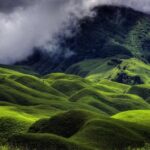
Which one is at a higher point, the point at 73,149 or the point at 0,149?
the point at 0,149

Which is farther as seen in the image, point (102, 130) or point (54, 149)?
point (102, 130)

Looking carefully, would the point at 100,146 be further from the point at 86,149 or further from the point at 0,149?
the point at 0,149

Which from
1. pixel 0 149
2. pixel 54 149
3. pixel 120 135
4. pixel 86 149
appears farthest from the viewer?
pixel 120 135

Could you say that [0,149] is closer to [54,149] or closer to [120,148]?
[54,149]

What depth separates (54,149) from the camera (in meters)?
143

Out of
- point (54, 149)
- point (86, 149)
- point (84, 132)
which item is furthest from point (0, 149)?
point (84, 132)

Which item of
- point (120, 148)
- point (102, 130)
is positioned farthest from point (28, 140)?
point (102, 130)

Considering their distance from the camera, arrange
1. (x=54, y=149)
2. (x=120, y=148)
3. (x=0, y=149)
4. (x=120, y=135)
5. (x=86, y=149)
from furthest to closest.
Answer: (x=120, y=135)
(x=120, y=148)
(x=86, y=149)
(x=54, y=149)
(x=0, y=149)

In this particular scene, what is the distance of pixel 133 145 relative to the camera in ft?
590

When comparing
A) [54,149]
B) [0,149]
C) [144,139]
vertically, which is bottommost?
[144,139]

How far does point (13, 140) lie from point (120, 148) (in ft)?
130

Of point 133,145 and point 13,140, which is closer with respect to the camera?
point 13,140

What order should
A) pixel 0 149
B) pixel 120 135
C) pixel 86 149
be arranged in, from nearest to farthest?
pixel 0 149
pixel 86 149
pixel 120 135

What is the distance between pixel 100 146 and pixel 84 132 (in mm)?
24715
